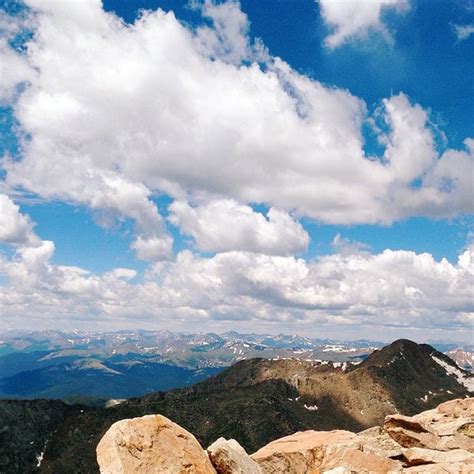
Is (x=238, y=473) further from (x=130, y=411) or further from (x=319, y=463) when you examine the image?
(x=130, y=411)

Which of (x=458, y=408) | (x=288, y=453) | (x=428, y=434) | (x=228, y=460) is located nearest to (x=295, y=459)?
(x=288, y=453)

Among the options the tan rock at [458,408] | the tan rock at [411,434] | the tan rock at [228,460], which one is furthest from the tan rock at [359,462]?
the tan rock at [458,408]

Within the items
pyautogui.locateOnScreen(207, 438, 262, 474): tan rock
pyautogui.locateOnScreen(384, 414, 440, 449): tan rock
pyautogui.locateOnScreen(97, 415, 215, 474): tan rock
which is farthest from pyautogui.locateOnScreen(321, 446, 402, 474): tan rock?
pyautogui.locateOnScreen(97, 415, 215, 474): tan rock

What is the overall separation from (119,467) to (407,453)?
1634 centimetres

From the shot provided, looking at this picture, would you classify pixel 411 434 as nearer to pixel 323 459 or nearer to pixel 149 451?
pixel 323 459

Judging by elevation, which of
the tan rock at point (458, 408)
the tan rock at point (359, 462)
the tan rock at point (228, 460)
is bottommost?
the tan rock at point (458, 408)

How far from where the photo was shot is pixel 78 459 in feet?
560

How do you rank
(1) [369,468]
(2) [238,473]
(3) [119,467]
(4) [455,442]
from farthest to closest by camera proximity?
(4) [455,442] → (1) [369,468] → (2) [238,473] → (3) [119,467]

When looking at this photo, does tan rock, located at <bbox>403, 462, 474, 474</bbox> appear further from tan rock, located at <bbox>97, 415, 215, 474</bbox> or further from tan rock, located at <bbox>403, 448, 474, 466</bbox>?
tan rock, located at <bbox>97, 415, 215, 474</bbox>

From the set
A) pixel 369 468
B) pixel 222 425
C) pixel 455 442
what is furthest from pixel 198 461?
pixel 222 425

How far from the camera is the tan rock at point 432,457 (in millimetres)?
23134

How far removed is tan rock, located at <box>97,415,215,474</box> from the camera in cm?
1825

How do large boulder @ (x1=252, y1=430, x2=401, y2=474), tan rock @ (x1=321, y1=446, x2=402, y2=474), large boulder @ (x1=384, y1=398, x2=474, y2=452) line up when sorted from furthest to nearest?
large boulder @ (x1=384, y1=398, x2=474, y2=452)
large boulder @ (x1=252, y1=430, x2=401, y2=474)
tan rock @ (x1=321, y1=446, x2=402, y2=474)

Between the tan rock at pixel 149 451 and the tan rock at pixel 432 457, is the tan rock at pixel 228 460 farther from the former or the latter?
the tan rock at pixel 432 457
